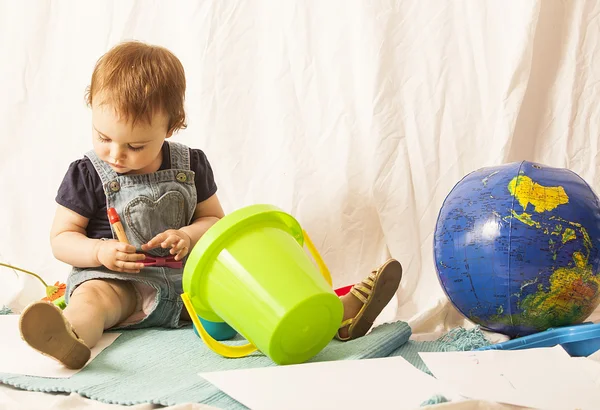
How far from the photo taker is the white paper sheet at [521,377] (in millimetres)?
1147

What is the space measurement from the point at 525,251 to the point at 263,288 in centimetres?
50

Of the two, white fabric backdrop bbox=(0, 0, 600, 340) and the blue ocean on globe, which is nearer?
the blue ocean on globe

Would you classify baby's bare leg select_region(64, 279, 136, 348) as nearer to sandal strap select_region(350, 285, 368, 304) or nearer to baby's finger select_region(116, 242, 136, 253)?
baby's finger select_region(116, 242, 136, 253)

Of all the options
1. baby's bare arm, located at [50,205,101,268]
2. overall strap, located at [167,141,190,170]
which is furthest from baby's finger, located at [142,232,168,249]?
overall strap, located at [167,141,190,170]

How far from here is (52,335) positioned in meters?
1.29

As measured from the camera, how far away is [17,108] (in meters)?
2.07

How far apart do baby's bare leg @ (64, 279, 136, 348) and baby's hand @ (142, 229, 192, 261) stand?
120mm

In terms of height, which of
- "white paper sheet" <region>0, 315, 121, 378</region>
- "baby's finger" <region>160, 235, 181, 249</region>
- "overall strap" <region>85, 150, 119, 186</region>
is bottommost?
"white paper sheet" <region>0, 315, 121, 378</region>

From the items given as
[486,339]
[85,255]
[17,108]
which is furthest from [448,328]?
[17,108]

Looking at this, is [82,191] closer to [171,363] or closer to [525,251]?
[171,363]

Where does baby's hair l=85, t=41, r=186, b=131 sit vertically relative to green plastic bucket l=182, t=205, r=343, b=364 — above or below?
above

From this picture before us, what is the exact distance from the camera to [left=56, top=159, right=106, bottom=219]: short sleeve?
1671 mm

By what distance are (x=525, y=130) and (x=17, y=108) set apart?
1337mm

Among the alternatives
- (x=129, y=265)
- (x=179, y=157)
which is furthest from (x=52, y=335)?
(x=179, y=157)
